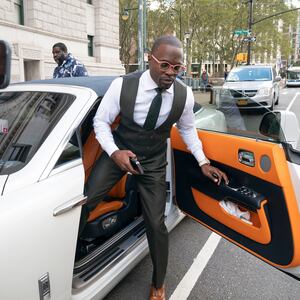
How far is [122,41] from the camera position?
41.3 metres

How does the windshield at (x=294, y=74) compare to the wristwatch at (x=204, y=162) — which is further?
the windshield at (x=294, y=74)

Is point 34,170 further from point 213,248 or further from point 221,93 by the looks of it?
point 213,248

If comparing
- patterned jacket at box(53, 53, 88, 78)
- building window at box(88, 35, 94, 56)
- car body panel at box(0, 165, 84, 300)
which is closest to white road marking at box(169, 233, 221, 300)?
car body panel at box(0, 165, 84, 300)

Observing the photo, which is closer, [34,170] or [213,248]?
[34,170]

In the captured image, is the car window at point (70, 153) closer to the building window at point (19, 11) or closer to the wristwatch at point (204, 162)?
the wristwatch at point (204, 162)

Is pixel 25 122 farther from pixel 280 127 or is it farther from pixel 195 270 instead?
pixel 195 270

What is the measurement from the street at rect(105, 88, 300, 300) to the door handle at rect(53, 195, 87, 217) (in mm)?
1026

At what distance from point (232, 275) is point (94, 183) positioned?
1.44 m

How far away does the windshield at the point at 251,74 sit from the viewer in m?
15.0

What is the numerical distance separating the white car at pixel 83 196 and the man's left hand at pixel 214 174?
0.14ft

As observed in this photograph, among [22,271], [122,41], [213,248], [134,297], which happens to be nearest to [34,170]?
[22,271]

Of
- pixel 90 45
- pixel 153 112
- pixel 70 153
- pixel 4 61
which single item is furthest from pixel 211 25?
pixel 4 61

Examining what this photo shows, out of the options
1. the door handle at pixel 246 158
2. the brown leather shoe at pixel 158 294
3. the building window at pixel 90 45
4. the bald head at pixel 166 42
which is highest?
the building window at pixel 90 45

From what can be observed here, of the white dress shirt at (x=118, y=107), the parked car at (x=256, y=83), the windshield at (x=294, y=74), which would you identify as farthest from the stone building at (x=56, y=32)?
the windshield at (x=294, y=74)
